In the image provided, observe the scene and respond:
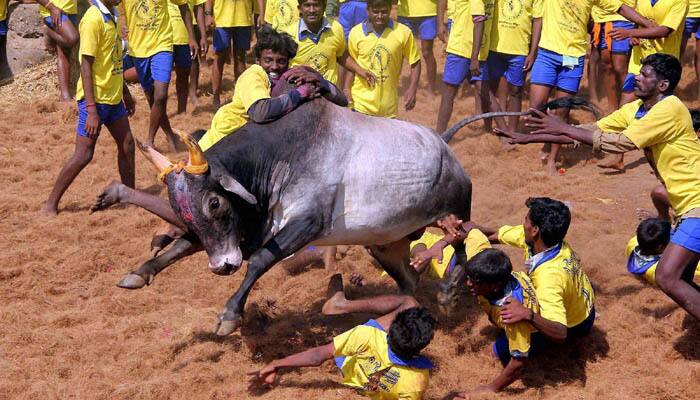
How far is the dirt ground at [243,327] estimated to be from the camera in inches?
226

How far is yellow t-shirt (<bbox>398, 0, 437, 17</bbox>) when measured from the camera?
1184 centimetres

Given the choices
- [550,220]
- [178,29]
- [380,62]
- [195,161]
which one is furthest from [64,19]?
[550,220]

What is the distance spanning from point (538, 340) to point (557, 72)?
4.64m

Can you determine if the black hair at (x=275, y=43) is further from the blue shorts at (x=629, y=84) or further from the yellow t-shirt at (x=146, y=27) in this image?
the blue shorts at (x=629, y=84)

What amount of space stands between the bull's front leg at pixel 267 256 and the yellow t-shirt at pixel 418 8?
→ 6.60 metres

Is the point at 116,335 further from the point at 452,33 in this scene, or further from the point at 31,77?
the point at 31,77

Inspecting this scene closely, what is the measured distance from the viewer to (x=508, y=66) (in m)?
10.8

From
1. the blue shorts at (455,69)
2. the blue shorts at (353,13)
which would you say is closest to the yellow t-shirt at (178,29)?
the blue shorts at (353,13)

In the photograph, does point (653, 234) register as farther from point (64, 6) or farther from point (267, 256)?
point (64, 6)

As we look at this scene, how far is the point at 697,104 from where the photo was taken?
1109cm

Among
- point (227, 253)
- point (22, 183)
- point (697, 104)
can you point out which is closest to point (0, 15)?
point (22, 183)

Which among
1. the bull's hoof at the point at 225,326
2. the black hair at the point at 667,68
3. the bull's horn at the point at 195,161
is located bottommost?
the bull's hoof at the point at 225,326

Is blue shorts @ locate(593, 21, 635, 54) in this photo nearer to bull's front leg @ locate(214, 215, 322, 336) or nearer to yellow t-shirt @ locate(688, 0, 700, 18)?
yellow t-shirt @ locate(688, 0, 700, 18)

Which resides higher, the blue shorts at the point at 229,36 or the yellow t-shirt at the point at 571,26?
the yellow t-shirt at the point at 571,26
